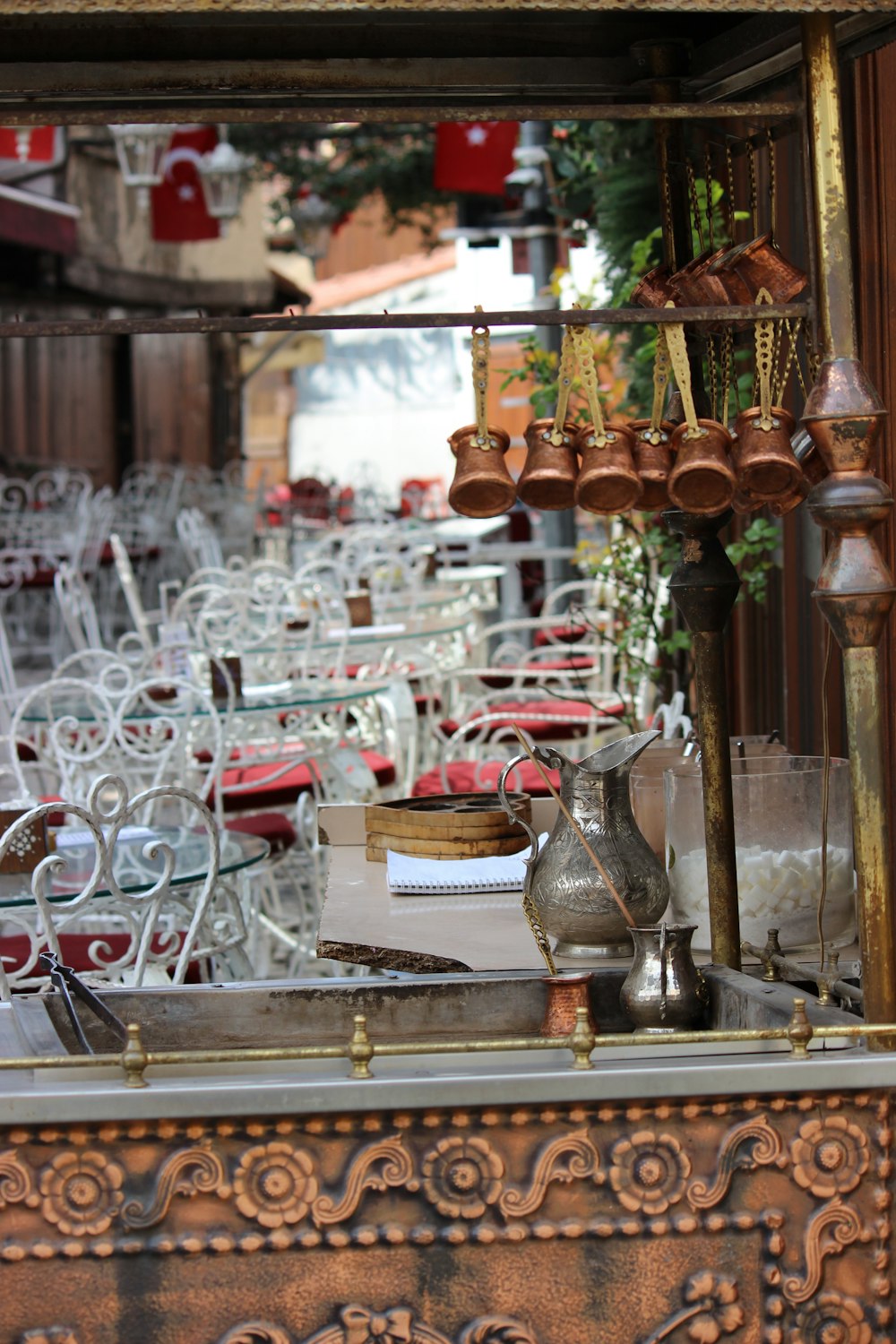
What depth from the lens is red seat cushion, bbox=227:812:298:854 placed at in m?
4.76

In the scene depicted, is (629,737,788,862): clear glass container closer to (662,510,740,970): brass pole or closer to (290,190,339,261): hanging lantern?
(662,510,740,970): brass pole

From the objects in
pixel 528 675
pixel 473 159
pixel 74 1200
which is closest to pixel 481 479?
pixel 74 1200

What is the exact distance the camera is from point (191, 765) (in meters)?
5.09

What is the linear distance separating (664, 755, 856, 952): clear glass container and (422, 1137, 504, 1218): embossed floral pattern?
0.70 meters

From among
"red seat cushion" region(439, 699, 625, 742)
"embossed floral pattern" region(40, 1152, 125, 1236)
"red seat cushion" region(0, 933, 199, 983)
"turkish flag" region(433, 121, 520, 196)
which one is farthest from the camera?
"turkish flag" region(433, 121, 520, 196)

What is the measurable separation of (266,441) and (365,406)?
14.8ft

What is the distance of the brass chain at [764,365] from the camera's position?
1.79 meters

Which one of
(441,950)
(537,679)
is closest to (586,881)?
(441,950)

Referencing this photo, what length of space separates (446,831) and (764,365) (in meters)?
1.28

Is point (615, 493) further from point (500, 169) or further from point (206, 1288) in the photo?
point (500, 169)

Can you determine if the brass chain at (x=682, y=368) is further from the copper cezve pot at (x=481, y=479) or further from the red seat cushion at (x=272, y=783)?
the red seat cushion at (x=272, y=783)

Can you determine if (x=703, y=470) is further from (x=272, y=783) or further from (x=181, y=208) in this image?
(x=181, y=208)

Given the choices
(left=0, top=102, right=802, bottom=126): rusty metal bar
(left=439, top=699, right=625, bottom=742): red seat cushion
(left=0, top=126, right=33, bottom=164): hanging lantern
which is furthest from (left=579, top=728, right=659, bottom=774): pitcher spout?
(left=0, top=126, right=33, bottom=164): hanging lantern

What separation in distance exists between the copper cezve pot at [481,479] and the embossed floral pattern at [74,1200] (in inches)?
31.3
